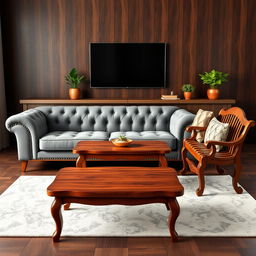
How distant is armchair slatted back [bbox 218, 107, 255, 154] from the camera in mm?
3316

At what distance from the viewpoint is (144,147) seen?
362 centimetres

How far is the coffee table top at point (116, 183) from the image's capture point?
2.31 metres

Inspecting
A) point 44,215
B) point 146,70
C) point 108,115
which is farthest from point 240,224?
point 146,70

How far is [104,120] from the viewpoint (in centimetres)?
488

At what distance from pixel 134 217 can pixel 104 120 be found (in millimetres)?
2297

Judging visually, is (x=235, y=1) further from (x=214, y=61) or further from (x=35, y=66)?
(x=35, y=66)

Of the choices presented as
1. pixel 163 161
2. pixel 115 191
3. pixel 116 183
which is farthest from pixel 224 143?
pixel 115 191

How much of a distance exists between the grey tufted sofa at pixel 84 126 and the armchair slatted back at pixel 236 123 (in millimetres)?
515

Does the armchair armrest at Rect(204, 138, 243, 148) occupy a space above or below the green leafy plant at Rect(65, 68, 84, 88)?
below

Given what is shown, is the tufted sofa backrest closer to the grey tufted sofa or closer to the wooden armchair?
the grey tufted sofa

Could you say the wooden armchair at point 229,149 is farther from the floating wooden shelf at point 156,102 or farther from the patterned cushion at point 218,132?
the floating wooden shelf at point 156,102

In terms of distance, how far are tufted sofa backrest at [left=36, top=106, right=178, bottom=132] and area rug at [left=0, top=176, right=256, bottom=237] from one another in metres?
1.59

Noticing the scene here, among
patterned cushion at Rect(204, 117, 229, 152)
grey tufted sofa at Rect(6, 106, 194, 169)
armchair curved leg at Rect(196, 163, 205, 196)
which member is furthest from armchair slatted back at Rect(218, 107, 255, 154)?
grey tufted sofa at Rect(6, 106, 194, 169)

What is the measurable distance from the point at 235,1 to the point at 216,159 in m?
3.64
